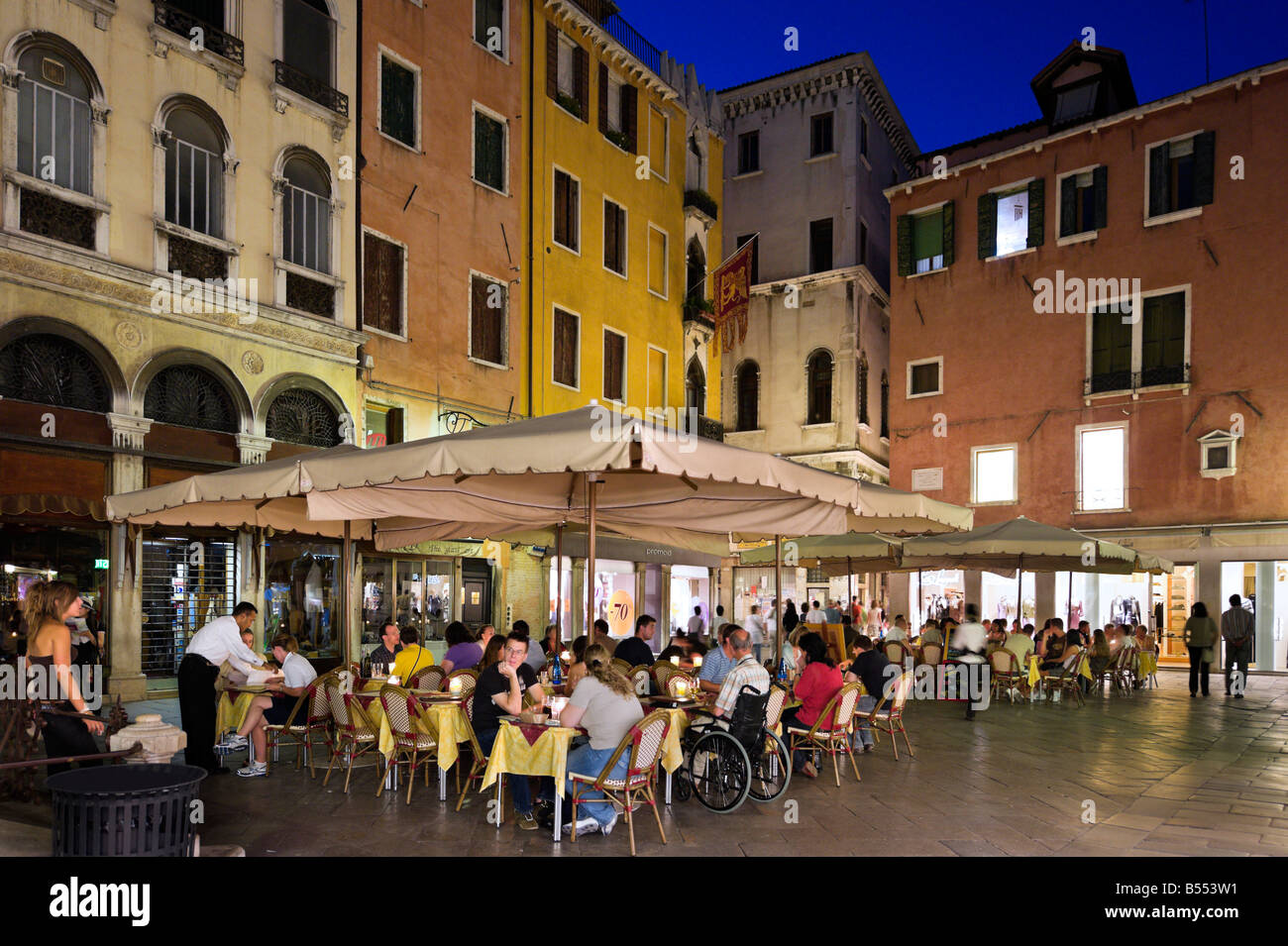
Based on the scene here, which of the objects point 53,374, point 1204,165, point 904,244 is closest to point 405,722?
point 53,374

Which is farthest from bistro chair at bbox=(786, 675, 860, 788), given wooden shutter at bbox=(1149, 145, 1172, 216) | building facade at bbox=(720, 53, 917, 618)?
building facade at bbox=(720, 53, 917, 618)

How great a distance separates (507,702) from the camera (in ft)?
21.6

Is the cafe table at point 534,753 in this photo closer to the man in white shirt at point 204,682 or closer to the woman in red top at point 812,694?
the woman in red top at point 812,694

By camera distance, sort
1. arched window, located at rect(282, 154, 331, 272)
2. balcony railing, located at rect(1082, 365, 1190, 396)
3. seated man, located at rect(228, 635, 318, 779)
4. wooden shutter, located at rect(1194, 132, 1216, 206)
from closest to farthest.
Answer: seated man, located at rect(228, 635, 318, 779)
arched window, located at rect(282, 154, 331, 272)
wooden shutter, located at rect(1194, 132, 1216, 206)
balcony railing, located at rect(1082, 365, 1190, 396)

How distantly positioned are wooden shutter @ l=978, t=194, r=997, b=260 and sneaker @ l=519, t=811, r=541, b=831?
21.3m

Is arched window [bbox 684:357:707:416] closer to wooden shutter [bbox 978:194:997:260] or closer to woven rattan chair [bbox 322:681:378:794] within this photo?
wooden shutter [bbox 978:194:997:260]

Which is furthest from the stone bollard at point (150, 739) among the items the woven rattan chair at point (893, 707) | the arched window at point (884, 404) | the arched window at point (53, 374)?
the arched window at point (884, 404)

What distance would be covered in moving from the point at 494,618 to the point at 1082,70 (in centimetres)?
1978

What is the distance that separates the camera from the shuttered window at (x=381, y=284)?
16.1 metres

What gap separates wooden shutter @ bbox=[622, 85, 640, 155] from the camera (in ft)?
74.3

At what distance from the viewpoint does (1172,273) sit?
21.2 metres

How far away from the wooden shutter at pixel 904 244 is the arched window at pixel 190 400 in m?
18.0
